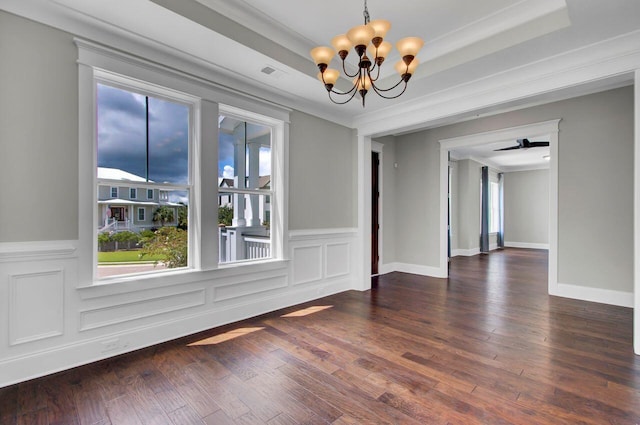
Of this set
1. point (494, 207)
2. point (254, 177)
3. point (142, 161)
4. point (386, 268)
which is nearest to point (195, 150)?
point (142, 161)

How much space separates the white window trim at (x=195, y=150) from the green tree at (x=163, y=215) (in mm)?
206

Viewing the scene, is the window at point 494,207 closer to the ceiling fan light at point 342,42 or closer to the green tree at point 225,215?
the green tree at point 225,215

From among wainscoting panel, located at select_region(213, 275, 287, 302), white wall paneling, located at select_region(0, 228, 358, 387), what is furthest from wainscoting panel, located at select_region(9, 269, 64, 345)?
wainscoting panel, located at select_region(213, 275, 287, 302)

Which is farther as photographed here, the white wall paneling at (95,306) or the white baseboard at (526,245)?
the white baseboard at (526,245)

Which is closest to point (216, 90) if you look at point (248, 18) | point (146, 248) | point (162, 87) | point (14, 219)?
point (162, 87)

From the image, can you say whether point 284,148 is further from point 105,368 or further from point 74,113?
point 105,368

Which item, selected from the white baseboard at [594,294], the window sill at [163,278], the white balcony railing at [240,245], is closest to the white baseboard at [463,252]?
the white baseboard at [594,294]

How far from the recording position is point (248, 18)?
2.84m

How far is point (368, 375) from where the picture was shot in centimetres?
241

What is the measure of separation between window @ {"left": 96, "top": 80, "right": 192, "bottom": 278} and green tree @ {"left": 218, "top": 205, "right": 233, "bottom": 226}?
1.29 feet

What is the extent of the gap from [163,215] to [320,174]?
220cm

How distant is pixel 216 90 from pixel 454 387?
352 cm

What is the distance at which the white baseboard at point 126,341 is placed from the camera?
2283mm

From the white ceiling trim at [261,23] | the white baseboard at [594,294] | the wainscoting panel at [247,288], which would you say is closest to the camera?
the white ceiling trim at [261,23]
